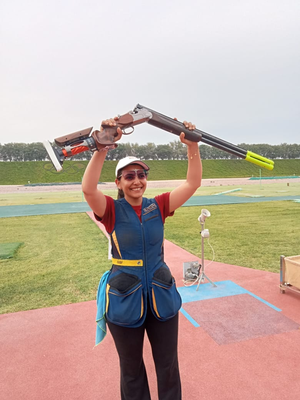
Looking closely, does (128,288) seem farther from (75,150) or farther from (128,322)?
(75,150)

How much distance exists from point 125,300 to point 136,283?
15 cm

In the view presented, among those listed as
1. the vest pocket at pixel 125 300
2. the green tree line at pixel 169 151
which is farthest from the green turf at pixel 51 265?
the green tree line at pixel 169 151

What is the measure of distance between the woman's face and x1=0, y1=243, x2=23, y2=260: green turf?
7.21 meters

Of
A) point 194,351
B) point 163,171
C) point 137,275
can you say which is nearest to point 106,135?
point 137,275

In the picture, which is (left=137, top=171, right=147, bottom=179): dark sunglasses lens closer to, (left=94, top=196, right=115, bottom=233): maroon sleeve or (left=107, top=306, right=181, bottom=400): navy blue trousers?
(left=94, top=196, right=115, bottom=233): maroon sleeve

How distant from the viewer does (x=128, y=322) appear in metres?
2.12

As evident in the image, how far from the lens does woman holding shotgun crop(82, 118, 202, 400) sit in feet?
7.04

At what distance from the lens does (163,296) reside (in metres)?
2.19

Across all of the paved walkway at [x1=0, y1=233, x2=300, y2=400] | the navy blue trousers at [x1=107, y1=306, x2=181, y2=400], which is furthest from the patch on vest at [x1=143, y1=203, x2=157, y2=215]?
the paved walkway at [x1=0, y1=233, x2=300, y2=400]

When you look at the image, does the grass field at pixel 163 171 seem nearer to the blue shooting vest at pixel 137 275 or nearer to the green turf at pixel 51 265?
the green turf at pixel 51 265

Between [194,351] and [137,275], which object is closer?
[137,275]

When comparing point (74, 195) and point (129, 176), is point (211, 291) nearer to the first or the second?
point (129, 176)

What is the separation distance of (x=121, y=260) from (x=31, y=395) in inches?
80.3

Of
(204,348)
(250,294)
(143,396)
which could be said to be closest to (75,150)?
(143,396)
